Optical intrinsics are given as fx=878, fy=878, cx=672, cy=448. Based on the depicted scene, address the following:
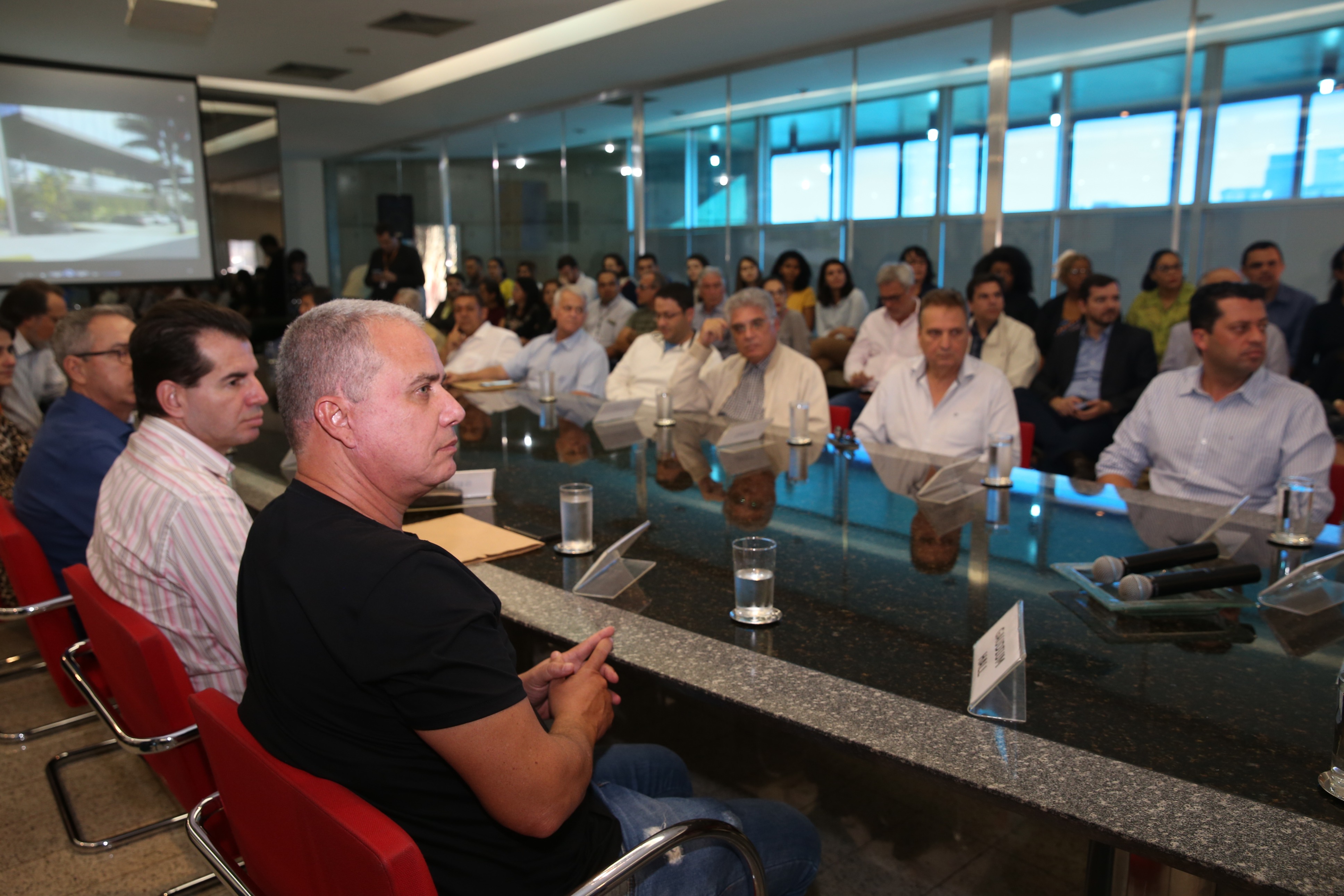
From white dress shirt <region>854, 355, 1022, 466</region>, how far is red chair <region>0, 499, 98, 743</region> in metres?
2.52

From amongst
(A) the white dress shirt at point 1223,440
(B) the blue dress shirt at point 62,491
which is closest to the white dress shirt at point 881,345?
(A) the white dress shirt at point 1223,440

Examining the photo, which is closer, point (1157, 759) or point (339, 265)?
point (1157, 759)

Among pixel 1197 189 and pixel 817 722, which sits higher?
pixel 1197 189

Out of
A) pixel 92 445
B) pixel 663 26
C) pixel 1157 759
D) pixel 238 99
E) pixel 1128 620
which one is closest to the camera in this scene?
pixel 1157 759

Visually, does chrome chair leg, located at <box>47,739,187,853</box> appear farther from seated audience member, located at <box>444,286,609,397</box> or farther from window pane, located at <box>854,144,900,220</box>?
window pane, located at <box>854,144,900,220</box>

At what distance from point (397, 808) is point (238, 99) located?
36.1 ft

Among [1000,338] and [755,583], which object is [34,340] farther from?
[1000,338]

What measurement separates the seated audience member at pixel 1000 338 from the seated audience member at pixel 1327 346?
4.24 ft

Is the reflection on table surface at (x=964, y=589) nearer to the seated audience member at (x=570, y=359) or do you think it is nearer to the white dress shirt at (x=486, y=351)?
the seated audience member at (x=570, y=359)

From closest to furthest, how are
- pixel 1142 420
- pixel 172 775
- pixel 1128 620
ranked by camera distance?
pixel 1128 620 → pixel 172 775 → pixel 1142 420

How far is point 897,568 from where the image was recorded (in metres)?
1.74

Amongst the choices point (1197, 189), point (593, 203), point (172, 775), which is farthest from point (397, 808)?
point (593, 203)

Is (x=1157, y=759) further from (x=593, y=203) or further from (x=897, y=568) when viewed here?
(x=593, y=203)

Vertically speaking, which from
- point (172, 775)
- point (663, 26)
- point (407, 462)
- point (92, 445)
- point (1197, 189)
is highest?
point (663, 26)
